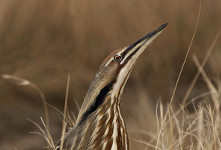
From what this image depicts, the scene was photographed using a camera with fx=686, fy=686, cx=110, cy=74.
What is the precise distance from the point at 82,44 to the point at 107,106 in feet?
12.2

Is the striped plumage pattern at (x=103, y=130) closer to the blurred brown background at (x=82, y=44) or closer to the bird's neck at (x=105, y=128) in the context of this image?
the bird's neck at (x=105, y=128)

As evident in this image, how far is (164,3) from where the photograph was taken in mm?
6242

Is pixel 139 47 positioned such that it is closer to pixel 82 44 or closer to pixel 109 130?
pixel 109 130

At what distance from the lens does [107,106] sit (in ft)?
7.75

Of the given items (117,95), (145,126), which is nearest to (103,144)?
(117,95)

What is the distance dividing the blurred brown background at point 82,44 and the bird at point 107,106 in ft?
11.1

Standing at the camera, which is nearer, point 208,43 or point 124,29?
point 124,29

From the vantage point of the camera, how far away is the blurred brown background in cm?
604

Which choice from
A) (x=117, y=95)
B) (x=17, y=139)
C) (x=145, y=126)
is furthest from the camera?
(x=17, y=139)

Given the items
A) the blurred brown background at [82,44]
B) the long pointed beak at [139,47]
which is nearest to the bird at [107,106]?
the long pointed beak at [139,47]

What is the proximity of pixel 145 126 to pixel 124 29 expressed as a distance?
198 centimetres

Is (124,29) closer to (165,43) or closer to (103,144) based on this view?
(165,43)

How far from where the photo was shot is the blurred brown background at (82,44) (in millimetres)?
6035

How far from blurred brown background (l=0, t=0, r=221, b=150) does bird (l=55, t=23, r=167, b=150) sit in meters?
3.38
